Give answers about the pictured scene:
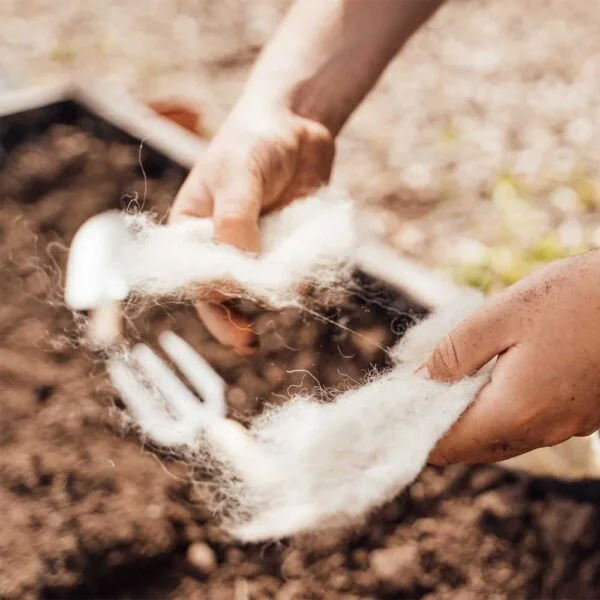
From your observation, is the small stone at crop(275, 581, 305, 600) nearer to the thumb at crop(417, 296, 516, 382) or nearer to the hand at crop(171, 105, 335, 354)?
the hand at crop(171, 105, 335, 354)

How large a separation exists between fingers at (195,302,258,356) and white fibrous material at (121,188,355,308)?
0.05 metres

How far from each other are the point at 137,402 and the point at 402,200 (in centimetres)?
106

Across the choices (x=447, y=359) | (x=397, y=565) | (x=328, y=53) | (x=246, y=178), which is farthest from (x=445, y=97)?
(x=447, y=359)

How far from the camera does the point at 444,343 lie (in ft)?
2.26

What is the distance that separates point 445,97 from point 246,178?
5.37 ft

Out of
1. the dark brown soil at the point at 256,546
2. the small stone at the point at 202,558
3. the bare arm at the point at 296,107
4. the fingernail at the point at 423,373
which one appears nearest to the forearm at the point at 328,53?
the bare arm at the point at 296,107

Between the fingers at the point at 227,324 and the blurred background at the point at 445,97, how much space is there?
2.63 ft

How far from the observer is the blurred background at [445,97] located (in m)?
1.81

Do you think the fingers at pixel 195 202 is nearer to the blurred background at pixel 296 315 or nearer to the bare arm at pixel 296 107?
the bare arm at pixel 296 107

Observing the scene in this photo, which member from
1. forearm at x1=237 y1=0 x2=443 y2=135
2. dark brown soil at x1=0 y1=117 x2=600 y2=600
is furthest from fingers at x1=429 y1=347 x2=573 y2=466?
forearm at x1=237 y1=0 x2=443 y2=135

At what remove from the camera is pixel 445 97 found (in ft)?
7.88

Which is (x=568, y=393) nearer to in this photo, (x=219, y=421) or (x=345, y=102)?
(x=219, y=421)

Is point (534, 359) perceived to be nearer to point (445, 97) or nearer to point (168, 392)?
point (168, 392)

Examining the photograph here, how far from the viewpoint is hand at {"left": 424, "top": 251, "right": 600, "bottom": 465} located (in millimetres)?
613
